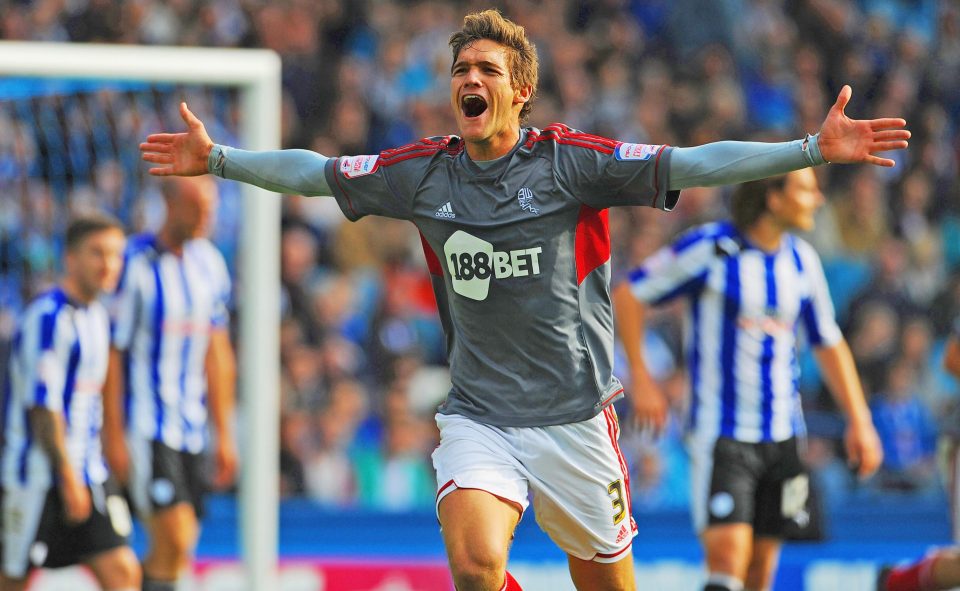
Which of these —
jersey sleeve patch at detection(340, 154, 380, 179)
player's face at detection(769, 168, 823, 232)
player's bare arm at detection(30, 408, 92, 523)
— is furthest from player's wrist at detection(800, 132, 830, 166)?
player's bare arm at detection(30, 408, 92, 523)

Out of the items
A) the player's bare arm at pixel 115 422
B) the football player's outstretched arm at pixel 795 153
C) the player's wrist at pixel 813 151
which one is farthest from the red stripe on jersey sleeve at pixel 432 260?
the player's bare arm at pixel 115 422

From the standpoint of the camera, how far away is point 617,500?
550 centimetres

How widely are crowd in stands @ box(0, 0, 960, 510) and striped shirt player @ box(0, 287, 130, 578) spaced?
4.22 ft

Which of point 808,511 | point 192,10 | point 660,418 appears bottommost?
point 808,511

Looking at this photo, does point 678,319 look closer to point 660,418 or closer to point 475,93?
point 660,418

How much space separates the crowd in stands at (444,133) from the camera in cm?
947

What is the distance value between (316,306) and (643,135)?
3.74 m

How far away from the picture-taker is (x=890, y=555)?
862 cm

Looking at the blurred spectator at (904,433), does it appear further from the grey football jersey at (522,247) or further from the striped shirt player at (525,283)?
the grey football jersey at (522,247)

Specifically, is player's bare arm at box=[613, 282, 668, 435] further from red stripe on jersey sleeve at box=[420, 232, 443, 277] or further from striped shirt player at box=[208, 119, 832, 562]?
red stripe on jersey sleeve at box=[420, 232, 443, 277]

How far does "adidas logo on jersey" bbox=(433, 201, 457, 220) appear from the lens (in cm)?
529

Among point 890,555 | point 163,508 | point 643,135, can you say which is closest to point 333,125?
point 643,135

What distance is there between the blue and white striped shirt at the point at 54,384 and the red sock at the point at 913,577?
4.07 meters

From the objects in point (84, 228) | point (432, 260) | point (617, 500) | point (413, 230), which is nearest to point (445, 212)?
point (432, 260)
